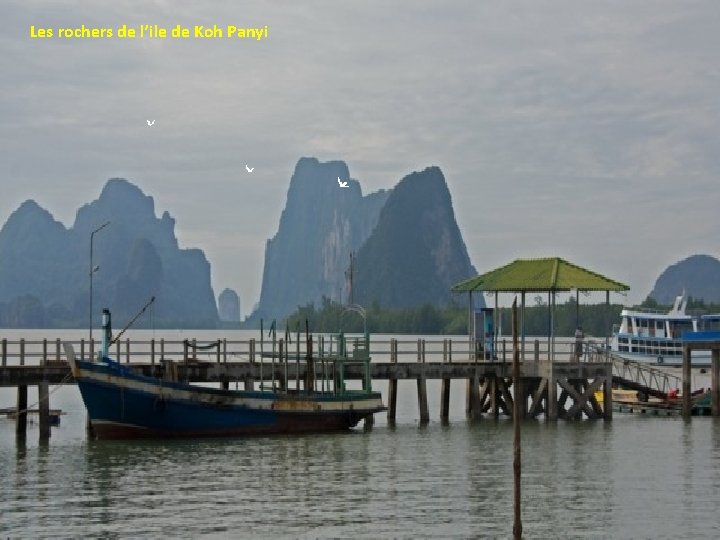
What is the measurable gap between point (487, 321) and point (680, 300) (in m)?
43.7

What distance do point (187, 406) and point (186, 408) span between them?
0.37 ft

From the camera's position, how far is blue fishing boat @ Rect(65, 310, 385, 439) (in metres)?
45.2

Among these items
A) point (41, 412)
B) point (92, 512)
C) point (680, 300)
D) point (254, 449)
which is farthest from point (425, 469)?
point (680, 300)

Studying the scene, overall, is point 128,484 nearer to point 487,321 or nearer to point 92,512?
point 92,512

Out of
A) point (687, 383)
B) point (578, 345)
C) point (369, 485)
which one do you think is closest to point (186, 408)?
point (369, 485)

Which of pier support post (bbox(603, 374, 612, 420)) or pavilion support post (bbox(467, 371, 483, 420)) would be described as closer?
pavilion support post (bbox(467, 371, 483, 420))

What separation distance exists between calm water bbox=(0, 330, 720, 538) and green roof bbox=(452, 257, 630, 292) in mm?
7718

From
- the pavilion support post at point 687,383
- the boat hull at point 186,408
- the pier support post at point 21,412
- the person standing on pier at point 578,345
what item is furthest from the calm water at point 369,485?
the pavilion support post at point 687,383

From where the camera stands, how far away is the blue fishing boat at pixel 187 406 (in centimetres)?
4516

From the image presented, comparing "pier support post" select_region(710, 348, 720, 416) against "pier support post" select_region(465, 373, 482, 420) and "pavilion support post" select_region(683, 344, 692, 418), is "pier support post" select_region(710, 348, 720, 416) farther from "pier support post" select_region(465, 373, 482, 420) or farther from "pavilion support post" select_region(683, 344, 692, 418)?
"pier support post" select_region(465, 373, 482, 420)

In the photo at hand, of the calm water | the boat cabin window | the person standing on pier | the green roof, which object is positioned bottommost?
the calm water

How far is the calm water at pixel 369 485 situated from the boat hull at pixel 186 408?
69cm

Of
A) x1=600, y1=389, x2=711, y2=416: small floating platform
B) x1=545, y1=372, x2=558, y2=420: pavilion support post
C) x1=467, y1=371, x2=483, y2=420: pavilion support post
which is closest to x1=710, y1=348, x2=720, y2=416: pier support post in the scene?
x1=600, y1=389, x2=711, y2=416: small floating platform

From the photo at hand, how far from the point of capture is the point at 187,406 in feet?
153
